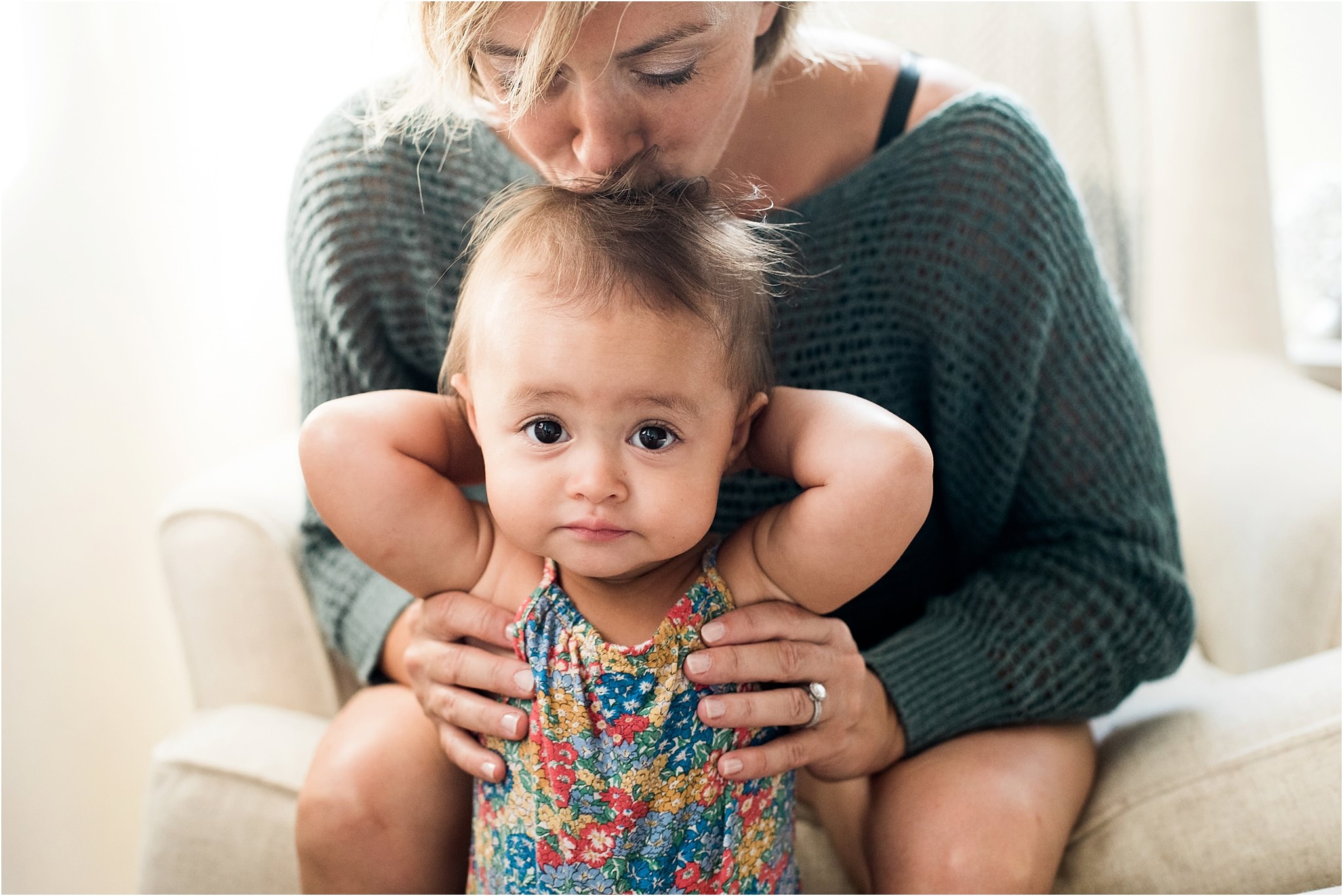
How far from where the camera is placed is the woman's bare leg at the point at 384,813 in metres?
0.81

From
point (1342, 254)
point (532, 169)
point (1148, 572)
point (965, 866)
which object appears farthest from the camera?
point (1342, 254)

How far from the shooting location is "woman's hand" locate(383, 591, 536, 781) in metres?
0.74

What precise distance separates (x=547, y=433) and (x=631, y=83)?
237mm

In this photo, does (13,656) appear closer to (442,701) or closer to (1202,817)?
(442,701)

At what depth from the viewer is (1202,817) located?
806 mm

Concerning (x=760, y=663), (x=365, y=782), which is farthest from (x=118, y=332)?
(x=760, y=663)

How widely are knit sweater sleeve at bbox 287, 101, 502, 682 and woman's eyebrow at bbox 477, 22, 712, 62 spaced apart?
0.28m

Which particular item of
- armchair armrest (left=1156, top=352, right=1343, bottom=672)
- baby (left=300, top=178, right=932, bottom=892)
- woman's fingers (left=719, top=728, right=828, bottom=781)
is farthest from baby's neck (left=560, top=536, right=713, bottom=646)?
armchair armrest (left=1156, top=352, right=1343, bottom=672)

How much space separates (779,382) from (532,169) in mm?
314

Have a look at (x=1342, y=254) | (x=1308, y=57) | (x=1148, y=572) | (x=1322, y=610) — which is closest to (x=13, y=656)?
(x=1148, y=572)

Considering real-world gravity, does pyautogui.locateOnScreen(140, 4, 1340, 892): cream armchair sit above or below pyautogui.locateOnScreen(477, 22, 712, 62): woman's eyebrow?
below

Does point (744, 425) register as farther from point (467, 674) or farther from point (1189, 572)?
point (1189, 572)

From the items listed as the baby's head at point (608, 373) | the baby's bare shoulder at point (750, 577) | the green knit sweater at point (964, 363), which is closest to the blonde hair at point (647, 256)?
the baby's head at point (608, 373)

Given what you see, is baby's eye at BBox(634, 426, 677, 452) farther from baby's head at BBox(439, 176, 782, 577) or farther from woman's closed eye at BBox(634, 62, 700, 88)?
woman's closed eye at BBox(634, 62, 700, 88)
